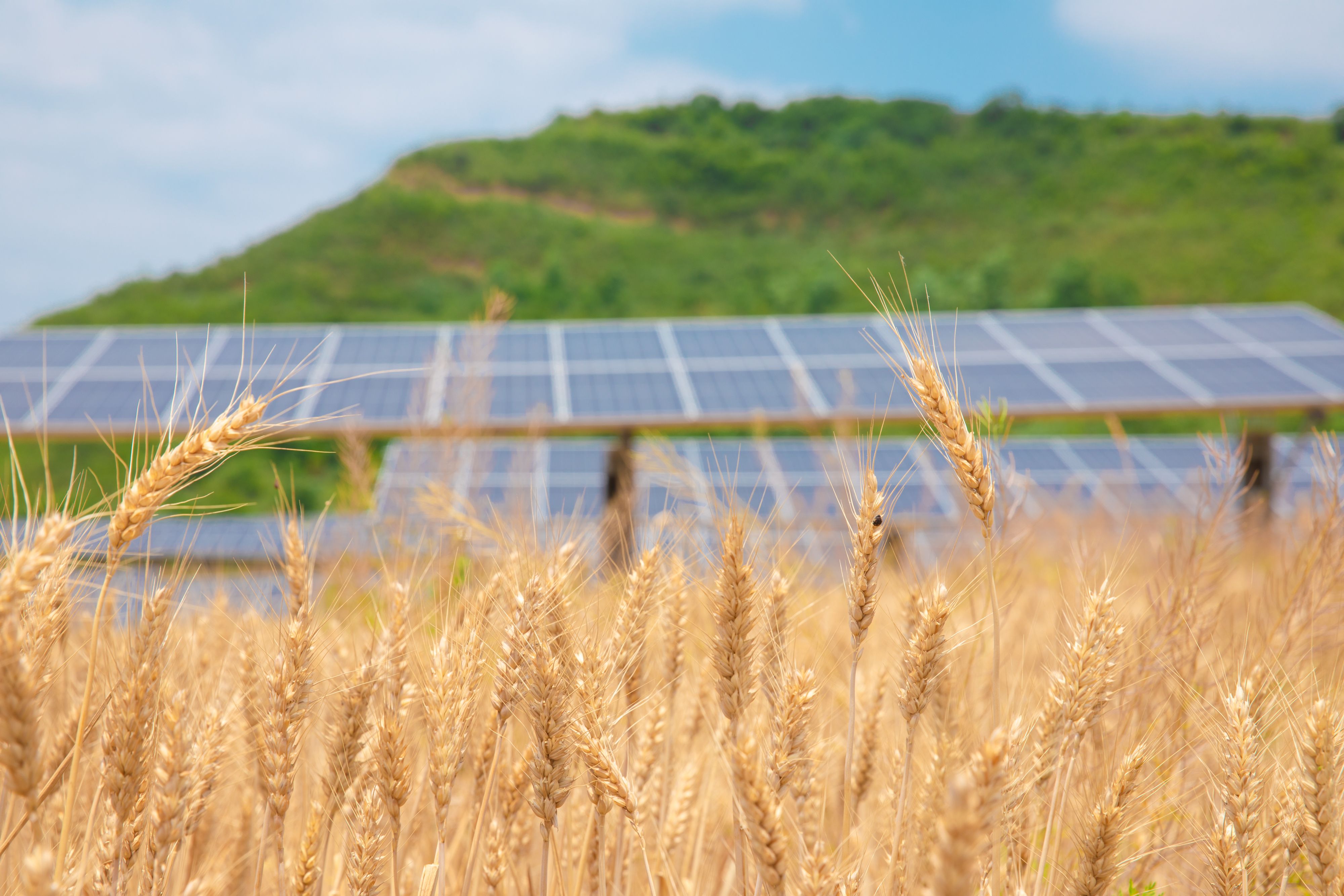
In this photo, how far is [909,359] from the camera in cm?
117

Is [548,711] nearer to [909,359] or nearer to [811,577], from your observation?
[909,359]

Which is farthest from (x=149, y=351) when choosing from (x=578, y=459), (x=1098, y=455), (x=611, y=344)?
(x=1098, y=455)

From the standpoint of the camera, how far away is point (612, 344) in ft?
30.7

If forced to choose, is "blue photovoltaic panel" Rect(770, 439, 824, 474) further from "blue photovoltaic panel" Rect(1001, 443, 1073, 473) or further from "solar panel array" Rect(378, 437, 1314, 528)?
"blue photovoltaic panel" Rect(1001, 443, 1073, 473)

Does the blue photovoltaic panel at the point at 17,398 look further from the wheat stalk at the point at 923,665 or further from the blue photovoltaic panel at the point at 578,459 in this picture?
the wheat stalk at the point at 923,665

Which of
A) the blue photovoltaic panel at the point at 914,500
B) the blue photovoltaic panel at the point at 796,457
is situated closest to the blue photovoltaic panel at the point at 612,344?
the blue photovoltaic panel at the point at 796,457

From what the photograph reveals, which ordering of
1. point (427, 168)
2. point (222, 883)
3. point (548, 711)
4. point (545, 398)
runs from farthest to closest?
point (427, 168)
point (545, 398)
point (222, 883)
point (548, 711)

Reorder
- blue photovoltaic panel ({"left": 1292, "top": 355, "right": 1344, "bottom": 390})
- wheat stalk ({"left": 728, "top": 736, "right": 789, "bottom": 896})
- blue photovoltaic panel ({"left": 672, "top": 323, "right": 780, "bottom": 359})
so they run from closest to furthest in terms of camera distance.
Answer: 1. wheat stalk ({"left": 728, "top": 736, "right": 789, "bottom": 896})
2. blue photovoltaic panel ({"left": 1292, "top": 355, "right": 1344, "bottom": 390})
3. blue photovoltaic panel ({"left": 672, "top": 323, "right": 780, "bottom": 359})

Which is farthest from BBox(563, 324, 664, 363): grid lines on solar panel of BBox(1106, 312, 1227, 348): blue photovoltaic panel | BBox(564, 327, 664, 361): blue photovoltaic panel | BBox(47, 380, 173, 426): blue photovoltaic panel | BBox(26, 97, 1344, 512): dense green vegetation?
BBox(26, 97, 1344, 512): dense green vegetation

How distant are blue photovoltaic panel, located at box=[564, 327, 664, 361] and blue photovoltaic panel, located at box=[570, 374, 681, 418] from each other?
0.78m

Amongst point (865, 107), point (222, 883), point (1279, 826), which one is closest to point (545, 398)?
point (222, 883)

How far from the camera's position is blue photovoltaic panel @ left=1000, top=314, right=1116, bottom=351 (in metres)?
9.24

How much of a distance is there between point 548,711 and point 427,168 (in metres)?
49.0

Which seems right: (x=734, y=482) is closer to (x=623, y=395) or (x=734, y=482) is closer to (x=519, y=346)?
(x=623, y=395)
